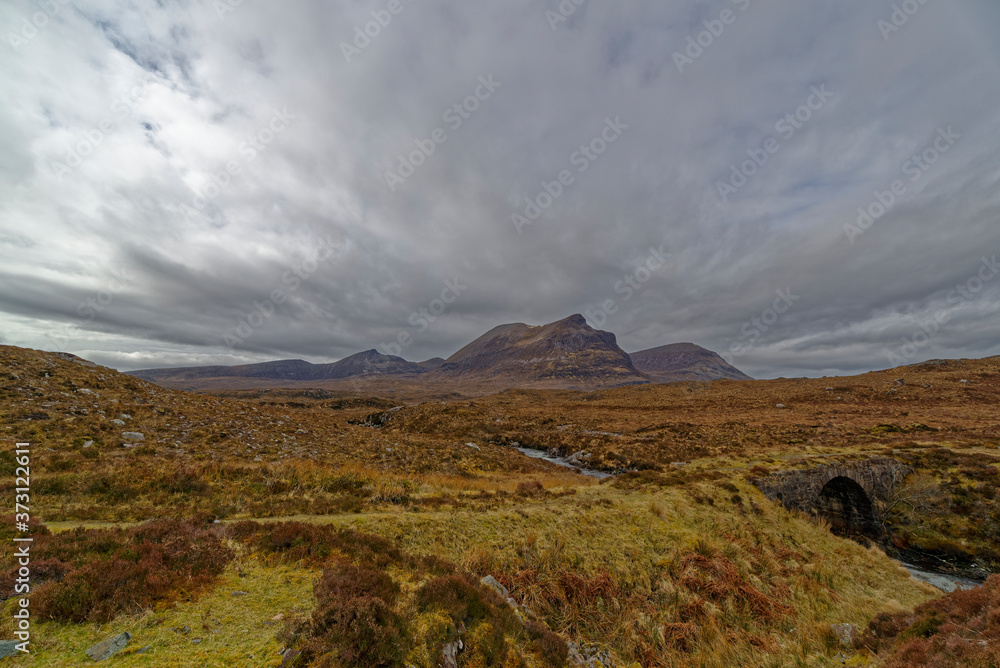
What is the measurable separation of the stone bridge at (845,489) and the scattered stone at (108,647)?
2882 centimetres

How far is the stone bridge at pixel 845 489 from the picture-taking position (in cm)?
2291

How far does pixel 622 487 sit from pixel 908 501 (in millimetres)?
19517

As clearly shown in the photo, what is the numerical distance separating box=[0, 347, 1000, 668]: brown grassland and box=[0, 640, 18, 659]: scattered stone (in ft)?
0.81

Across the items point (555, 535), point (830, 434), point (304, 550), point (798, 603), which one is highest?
point (830, 434)

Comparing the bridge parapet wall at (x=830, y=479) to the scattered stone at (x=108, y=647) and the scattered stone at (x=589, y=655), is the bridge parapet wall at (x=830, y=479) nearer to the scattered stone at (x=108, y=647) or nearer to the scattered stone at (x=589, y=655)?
the scattered stone at (x=589, y=655)

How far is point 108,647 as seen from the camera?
5543 mm

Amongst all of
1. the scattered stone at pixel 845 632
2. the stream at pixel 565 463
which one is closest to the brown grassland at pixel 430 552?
the scattered stone at pixel 845 632

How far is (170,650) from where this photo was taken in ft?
19.1

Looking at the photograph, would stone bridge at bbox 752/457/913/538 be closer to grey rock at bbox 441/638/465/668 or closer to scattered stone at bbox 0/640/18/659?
grey rock at bbox 441/638/465/668

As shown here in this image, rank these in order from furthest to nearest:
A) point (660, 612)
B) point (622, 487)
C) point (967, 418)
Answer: point (967, 418) < point (622, 487) < point (660, 612)

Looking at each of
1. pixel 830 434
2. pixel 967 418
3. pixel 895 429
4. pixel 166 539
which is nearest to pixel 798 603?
pixel 166 539

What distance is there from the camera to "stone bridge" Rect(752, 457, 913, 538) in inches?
902

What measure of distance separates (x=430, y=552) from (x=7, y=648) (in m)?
8.72

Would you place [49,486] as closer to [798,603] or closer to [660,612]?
[660,612]
